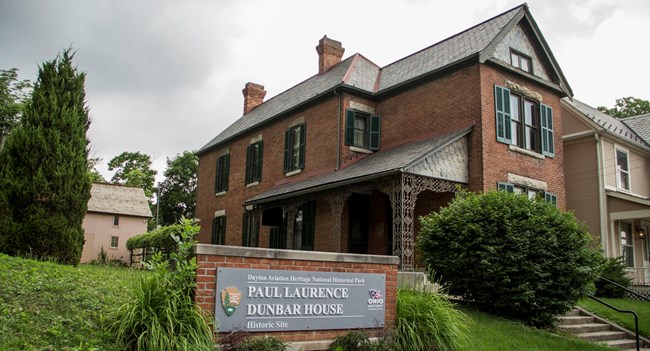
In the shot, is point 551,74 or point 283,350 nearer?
point 283,350

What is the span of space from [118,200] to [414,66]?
2976cm

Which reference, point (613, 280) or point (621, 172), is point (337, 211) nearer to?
point (613, 280)

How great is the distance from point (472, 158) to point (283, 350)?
1041 cm

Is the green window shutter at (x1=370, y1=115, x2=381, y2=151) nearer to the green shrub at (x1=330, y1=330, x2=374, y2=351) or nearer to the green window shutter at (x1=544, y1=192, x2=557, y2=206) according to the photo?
the green window shutter at (x1=544, y1=192, x2=557, y2=206)

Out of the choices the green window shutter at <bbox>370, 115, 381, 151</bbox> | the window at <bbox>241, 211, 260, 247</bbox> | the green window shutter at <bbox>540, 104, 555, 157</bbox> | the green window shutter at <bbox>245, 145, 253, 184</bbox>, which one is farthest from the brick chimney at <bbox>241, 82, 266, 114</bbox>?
the green window shutter at <bbox>540, 104, 555, 157</bbox>

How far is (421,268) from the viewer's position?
1524 cm

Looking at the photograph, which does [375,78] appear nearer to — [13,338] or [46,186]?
[46,186]

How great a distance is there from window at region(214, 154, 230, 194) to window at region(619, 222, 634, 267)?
678 inches

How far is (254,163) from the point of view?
24.0 meters

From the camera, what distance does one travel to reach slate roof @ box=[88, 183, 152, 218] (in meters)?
40.1

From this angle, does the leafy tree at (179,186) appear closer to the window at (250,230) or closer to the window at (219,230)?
the window at (219,230)

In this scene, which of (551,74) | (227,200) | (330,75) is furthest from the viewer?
(227,200)

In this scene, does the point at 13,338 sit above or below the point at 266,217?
below

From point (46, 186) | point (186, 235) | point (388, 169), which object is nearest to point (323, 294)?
point (186, 235)
